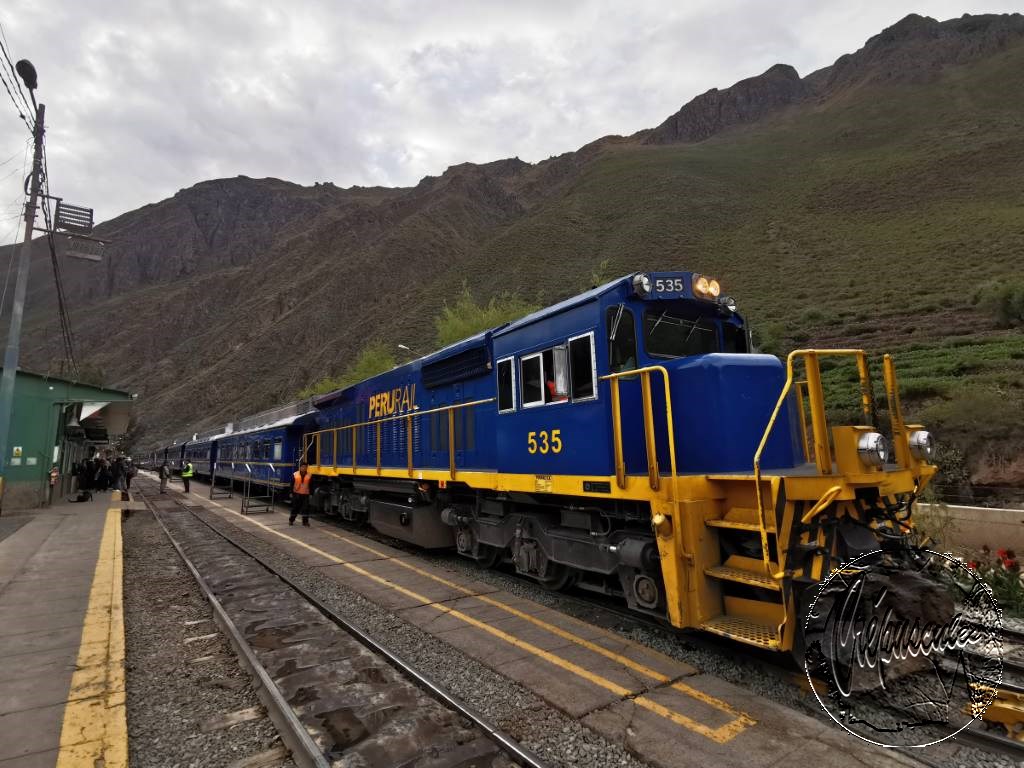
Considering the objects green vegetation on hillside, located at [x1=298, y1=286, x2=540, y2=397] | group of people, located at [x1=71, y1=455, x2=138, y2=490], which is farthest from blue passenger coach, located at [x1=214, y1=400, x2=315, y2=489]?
green vegetation on hillside, located at [x1=298, y1=286, x2=540, y2=397]

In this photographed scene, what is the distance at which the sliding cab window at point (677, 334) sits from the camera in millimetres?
5715

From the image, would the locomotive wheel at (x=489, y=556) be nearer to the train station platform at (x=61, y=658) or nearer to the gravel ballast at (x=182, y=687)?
the gravel ballast at (x=182, y=687)

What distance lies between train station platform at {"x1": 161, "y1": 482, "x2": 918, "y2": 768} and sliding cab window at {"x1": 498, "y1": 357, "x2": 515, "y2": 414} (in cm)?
250

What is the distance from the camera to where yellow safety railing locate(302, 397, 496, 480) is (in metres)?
8.55

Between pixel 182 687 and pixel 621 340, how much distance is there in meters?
5.20

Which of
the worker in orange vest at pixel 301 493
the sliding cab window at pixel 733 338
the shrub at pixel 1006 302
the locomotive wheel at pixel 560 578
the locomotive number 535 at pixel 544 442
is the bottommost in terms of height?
the locomotive wheel at pixel 560 578

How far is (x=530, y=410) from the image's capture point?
6.61 meters

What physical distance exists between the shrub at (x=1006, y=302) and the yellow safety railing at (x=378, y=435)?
31014 millimetres

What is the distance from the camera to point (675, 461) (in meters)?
4.73

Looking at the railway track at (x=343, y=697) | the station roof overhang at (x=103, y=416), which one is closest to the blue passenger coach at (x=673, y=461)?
the railway track at (x=343, y=697)

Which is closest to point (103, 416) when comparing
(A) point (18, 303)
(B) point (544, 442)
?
(A) point (18, 303)

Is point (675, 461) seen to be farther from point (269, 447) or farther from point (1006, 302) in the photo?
point (1006, 302)

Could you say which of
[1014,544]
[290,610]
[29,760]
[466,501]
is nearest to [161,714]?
[29,760]

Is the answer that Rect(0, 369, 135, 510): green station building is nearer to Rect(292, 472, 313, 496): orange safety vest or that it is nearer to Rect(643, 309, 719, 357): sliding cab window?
Rect(292, 472, 313, 496): orange safety vest
